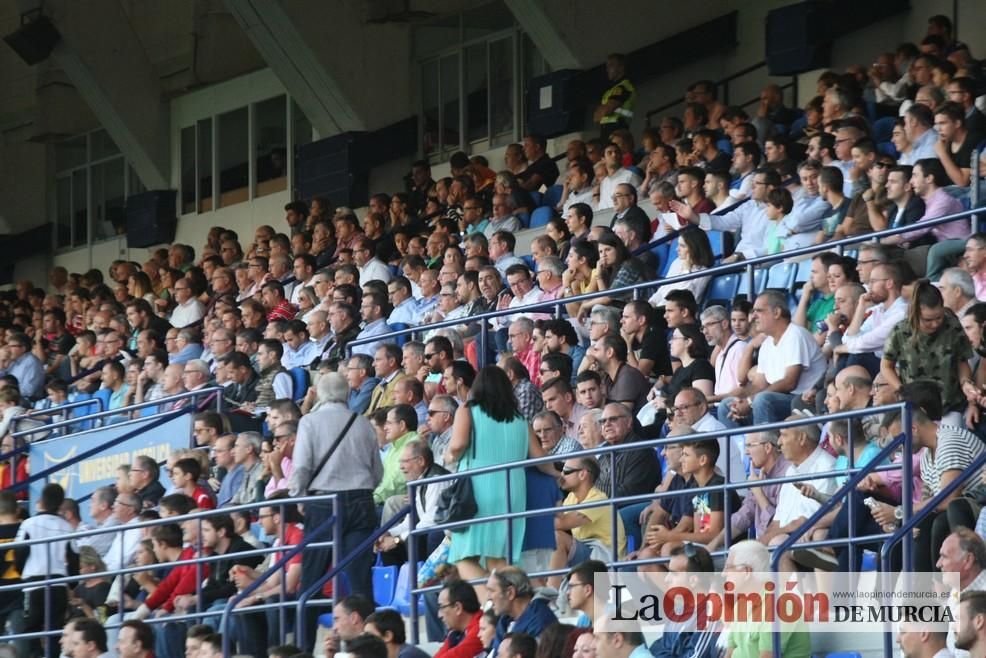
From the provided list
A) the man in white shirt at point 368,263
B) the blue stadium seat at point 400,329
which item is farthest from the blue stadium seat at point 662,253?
the man in white shirt at point 368,263

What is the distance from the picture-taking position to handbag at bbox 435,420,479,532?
1023 centimetres

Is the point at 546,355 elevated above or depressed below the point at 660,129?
below

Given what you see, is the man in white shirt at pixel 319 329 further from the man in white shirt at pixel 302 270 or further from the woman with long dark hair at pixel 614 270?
the woman with long dark hair at pixel 614 270

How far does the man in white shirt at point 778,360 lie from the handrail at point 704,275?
0.62 meters

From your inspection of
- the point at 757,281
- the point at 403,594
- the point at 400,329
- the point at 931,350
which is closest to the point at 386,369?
the point at 400,329

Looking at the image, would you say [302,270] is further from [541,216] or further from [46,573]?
[46,573]

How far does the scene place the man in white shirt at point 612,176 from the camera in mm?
16719

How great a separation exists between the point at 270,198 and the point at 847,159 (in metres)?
11.9

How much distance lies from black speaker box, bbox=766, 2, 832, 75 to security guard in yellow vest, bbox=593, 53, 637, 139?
1540 mm

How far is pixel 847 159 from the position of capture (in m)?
13.9

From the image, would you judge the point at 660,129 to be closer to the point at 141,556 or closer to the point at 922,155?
the point at 922,155

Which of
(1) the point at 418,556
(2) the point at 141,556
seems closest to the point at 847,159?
(1) the point at 418,556

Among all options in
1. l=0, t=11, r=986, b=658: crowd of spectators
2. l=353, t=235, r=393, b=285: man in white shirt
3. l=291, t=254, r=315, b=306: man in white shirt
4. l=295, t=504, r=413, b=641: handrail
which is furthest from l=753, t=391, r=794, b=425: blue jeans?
l=291, t=254, r=315, b=306: man in white shirt

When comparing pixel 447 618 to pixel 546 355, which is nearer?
pixel 447 618
